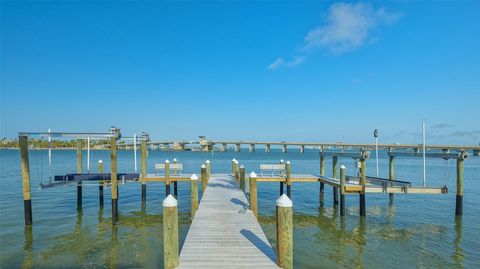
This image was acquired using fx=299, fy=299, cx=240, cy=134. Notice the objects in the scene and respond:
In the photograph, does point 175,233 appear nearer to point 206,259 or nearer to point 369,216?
point 206,259

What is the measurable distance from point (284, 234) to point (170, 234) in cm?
222

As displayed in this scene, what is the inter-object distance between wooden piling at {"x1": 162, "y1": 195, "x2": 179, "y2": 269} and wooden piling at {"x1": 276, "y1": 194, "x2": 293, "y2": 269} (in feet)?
6.61

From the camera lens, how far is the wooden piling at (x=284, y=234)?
5762 mm

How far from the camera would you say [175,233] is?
5844mm

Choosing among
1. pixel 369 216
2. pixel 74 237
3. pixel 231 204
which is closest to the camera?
pixel 231 204

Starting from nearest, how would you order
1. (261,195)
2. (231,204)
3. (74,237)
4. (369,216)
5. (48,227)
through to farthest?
1. (231,204)
2. (74,237)
3. (48,227)
4. (369,216)
5. (261,195)

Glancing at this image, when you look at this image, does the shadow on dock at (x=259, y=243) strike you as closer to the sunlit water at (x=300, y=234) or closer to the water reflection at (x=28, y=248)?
the sunlit water at (x=300, y=234)

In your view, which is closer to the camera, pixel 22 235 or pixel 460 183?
pixel 22 235

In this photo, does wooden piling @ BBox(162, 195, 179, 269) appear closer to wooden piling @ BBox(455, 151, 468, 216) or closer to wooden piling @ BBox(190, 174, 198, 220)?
wooden piling @ BBox(190, 174, 198, 220)

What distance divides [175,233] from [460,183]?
15688 millimetres

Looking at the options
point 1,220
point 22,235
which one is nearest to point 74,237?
point 22,235

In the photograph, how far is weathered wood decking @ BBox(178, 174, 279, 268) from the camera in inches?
234

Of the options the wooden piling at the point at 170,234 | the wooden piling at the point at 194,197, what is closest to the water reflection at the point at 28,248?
the wooden piling at the point at 194,197

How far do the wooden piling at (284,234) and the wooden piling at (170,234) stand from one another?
6.61ft
